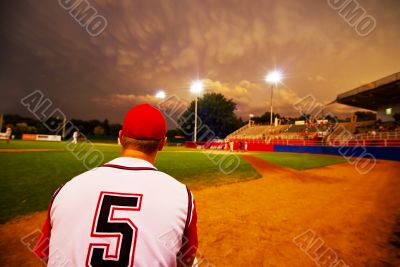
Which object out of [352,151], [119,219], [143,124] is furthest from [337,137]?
[119,219]

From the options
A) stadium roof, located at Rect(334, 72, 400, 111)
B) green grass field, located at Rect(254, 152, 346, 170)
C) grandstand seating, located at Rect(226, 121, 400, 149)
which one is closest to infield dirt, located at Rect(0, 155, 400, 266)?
green grass field, located at Rect(254, 152, 346, 170)

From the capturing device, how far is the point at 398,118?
30.9m

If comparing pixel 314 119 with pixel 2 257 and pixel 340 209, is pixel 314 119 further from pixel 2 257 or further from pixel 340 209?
pixel 2 257

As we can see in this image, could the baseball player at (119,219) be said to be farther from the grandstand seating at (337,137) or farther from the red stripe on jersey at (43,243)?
the grandstand seating at (337,137)

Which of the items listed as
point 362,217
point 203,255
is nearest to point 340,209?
point 362,217

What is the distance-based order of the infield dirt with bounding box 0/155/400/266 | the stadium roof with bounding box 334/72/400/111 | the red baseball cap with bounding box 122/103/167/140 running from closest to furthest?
the red baseball cap with bounding box 122/103/167/140 → the infield dirt with bounding box 0/155/400/266 → the stadium roof with bounding box 334/72/400/111

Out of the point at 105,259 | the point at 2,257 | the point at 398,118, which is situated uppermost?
the point at 398,118

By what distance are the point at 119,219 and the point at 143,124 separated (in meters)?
0.71

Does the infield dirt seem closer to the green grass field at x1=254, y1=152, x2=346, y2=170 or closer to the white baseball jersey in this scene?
the white baseball jersey

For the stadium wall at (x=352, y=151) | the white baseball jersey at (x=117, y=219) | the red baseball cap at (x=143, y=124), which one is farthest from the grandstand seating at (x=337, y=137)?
the white baseball jersey at (x=117, y=219)

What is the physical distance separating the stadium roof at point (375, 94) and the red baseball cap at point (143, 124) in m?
32.0

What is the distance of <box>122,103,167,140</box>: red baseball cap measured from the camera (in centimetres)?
162

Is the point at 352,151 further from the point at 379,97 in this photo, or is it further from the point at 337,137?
the point at 379,97

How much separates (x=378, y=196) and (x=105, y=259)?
8953mm
